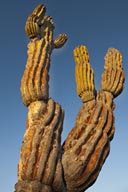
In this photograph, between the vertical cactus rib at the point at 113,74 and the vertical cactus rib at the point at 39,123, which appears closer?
the vertical cactus rib at the point at 39,123

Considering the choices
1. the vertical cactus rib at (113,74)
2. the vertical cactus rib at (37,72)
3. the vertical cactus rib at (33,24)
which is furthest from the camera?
the vertical cactus rib at (113,74)

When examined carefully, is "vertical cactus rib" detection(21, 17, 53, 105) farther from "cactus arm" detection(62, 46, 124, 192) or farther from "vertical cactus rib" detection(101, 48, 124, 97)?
"vertical cactus rib" detection(101, 48, 124, 97)

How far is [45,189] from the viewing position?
7090mm

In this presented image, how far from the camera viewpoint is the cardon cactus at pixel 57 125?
724cm

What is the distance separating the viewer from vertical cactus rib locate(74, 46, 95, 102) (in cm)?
901

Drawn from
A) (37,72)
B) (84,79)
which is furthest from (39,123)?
(84,79)

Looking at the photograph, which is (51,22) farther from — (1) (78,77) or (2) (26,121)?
(2) (26,121)

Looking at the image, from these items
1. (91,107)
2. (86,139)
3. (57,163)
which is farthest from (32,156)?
(91,107)

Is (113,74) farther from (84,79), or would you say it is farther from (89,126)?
(89,126)

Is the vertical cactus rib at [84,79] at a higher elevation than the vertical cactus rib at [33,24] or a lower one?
lower

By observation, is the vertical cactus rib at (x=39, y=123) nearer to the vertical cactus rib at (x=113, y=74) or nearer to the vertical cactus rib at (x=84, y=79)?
the vertical cactus rib at (x=84, y=79)

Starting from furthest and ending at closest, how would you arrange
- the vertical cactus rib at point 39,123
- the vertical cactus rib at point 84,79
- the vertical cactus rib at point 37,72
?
the vertical cactus rib at point 84,79, the vertical cactus rib at point 37,72, the vertical cactus rib at point 39,123

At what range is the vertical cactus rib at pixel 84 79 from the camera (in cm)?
901

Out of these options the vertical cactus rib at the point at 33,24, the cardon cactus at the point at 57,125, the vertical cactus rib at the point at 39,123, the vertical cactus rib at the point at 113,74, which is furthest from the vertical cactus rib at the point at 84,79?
the vertical cactus rib at the point at 33,24
